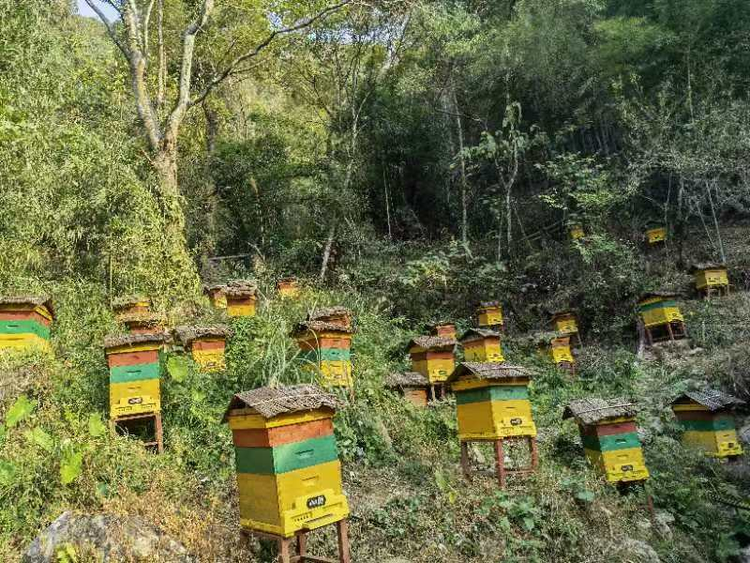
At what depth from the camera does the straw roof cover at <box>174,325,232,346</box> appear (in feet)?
28.5

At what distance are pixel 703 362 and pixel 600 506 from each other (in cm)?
664

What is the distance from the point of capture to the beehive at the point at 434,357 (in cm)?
1010

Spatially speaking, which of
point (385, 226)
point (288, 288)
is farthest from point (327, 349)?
point (385, 226)

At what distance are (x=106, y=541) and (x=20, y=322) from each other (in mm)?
4338

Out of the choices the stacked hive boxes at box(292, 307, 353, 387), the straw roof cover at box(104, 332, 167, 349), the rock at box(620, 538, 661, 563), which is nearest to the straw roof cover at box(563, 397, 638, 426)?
the rock at box(620, 538, 661, 563)

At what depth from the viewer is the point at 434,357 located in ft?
33.3

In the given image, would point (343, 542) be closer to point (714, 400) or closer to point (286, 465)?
point (286, 465)

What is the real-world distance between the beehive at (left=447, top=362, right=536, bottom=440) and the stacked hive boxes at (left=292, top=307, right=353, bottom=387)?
1.78m

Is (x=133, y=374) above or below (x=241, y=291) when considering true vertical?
below

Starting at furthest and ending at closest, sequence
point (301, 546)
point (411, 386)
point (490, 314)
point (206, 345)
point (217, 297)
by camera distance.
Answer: point (490, 314)
point (217, 297)
point (411, 386)
point (206, 345)
point (301, 546)

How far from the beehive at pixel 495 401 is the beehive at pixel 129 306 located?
6.19m

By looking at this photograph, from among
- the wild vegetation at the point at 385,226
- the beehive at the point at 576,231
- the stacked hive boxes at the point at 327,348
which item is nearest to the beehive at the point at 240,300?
the wild vegetation at the point at 385,226

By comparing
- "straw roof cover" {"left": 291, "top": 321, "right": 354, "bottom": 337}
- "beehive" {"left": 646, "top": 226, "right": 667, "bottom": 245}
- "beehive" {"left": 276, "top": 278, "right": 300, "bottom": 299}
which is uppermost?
"beehive" {"left": 646, "top": 226, "right": 667, "bottom": 245}

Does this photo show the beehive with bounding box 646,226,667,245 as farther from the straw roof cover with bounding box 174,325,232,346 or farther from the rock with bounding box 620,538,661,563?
the straw roof cover with bounding box 174,325,232,346
